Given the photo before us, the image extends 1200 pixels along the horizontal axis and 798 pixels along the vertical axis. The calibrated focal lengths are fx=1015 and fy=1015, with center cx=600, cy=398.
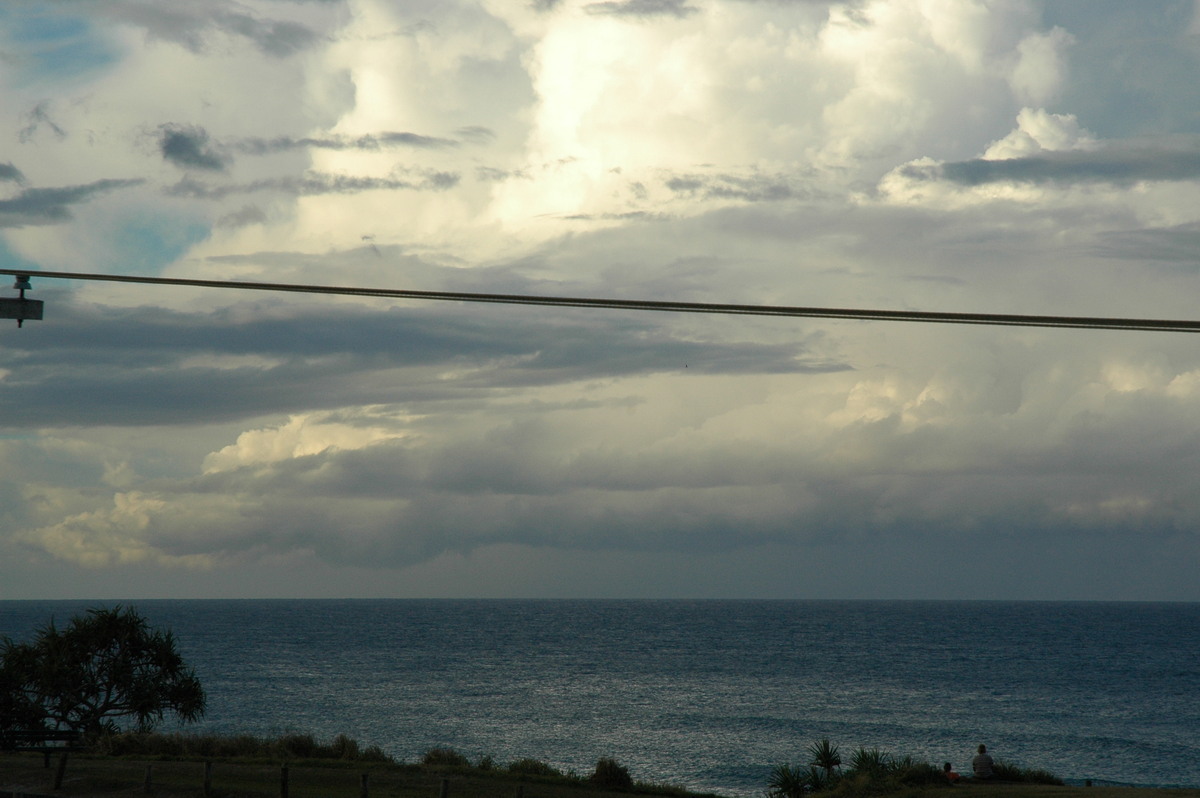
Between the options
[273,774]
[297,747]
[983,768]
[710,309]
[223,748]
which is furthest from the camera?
[297,747]

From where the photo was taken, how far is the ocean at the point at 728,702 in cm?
6725

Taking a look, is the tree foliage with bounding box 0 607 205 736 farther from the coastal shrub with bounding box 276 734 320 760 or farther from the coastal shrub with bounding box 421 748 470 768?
the coastal shrub with bounding box 421 748 470 768

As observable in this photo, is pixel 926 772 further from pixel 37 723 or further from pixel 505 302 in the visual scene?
pixel 37 723

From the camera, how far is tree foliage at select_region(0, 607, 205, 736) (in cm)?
4384

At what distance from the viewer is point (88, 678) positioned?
44.5m

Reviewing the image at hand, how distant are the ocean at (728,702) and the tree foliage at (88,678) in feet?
56.6

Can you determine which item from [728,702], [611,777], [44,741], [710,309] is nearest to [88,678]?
[44,741]

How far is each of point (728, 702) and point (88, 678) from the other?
60526 mm

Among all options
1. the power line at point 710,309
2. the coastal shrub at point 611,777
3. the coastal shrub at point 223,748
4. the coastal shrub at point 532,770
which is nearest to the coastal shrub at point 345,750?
the coastal shrub at point 223,748

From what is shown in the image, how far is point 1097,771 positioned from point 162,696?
179 feet

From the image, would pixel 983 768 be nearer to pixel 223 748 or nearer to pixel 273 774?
pixel 273 774

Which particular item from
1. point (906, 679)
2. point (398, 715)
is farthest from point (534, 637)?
point (398, 715)

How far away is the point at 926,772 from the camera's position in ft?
98.8

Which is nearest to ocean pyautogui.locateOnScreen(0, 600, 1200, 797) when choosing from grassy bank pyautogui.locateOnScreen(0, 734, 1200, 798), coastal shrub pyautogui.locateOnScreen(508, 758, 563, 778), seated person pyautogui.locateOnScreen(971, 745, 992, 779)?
coastal shrub pyautogui.locateOnScreen(508, 758, 563, 778)
